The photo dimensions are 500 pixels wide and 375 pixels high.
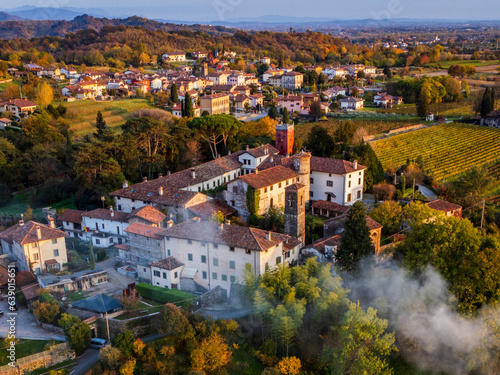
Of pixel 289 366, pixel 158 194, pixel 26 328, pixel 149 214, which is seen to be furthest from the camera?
pixel 158 194

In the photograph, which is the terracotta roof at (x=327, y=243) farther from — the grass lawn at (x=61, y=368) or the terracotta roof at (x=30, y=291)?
the terracotta roof at (x=30, y=291)

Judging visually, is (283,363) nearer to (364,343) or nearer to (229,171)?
(364,343)

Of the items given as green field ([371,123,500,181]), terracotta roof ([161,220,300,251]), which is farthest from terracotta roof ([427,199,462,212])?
terracotta roof ([161,220,300,251])

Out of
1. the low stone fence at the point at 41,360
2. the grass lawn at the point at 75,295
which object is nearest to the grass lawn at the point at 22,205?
the grass lawn at the point at 75,295

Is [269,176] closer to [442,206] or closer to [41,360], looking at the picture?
[442,206]

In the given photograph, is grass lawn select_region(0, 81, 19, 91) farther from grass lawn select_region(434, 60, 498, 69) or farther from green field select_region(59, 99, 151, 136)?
grass lawn select_region(434, 60, 498, 69)

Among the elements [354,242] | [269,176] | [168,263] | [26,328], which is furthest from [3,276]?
[354,242]

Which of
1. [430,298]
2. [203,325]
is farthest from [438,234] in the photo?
[203,325]
